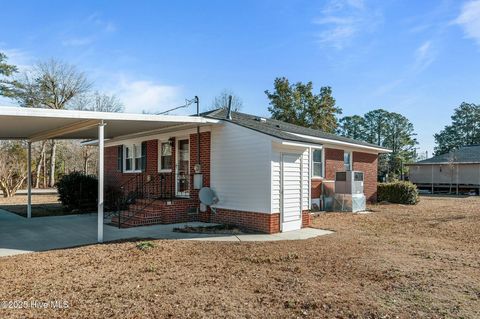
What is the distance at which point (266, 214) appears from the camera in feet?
31.0

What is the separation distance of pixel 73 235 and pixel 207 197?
3.76 metres

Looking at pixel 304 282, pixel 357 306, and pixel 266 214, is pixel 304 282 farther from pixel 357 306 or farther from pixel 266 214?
pixel 266 214

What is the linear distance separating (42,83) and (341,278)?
33585 millimetres

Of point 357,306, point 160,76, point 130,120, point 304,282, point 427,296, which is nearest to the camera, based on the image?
point 357,306

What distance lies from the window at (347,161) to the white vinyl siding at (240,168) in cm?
828

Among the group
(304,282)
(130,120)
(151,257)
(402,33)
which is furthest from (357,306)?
(402,33)

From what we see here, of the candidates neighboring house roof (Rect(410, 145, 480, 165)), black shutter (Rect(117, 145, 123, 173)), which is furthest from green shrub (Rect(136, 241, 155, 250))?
neighboring house roof (Rect(410, 145, 480, 165))

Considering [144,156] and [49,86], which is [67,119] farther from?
[49,86]

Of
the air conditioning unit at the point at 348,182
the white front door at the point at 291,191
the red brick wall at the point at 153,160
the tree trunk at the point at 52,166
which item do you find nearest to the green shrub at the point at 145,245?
the white front door at the point at 291,191

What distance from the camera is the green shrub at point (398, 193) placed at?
1895 centimetres

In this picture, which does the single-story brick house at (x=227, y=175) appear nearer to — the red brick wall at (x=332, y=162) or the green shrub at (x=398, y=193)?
the red brick wall at (x=332, y=162)

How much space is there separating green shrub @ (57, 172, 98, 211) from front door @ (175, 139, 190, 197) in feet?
14.8

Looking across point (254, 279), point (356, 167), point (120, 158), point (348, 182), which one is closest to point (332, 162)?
point (348, 182)

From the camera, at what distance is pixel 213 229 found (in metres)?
9.70
